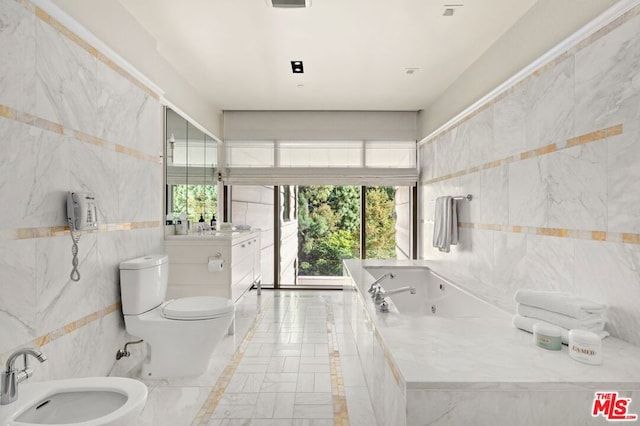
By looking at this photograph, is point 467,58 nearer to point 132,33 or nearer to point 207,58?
point 207,58

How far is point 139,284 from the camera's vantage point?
8.02 feet

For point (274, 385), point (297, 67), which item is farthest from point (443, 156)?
point (274, 385)

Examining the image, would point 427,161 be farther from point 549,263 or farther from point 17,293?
point 17,293

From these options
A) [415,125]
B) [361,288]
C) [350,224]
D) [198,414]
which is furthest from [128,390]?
[415,125]

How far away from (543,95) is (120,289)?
300 centimetres

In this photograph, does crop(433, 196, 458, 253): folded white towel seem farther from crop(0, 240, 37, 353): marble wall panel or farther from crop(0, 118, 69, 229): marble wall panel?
crop(0, 240, 37, 353): marble wall panel

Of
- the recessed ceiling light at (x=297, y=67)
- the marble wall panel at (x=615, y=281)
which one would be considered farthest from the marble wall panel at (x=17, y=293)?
the marble wall panel at (x=615, y=281)

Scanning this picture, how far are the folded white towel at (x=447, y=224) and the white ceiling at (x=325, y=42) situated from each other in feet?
4.24

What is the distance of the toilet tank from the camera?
7.95 feet

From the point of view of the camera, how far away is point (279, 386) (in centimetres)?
242

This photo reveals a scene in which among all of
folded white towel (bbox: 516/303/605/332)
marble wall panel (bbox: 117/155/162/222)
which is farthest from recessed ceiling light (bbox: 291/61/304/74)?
folded white towel (bbox: 516/303/605/332)

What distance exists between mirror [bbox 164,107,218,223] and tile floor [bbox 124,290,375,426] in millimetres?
1277

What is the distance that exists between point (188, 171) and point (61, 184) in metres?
1.84

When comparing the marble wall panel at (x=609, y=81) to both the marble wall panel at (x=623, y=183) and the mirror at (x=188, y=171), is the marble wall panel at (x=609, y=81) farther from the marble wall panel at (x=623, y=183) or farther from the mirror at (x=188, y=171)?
the mirror at (x=188, y=171)
